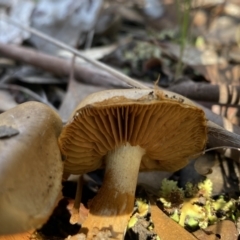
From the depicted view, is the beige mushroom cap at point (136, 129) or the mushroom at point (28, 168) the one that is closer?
the mushroom at point (28, 168)

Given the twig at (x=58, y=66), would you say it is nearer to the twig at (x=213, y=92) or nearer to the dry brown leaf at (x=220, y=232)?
the twig at (x=213, y=92)

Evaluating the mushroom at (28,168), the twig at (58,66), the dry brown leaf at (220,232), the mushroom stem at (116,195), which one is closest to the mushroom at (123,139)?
the mushroom stem at (116,195)

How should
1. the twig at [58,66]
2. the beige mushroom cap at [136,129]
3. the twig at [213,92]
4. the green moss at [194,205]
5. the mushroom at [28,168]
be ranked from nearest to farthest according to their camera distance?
the mushroom at [28,168] → the beige mushroom cap at [136,129] → the green moss at [194,205] → the twig at [213,92] → the twig at [58,66]

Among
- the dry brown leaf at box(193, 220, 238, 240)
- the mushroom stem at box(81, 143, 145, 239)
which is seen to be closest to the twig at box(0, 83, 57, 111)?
the mushroom stem at box(81, 143, 145, 239)

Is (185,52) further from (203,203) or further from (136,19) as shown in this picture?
(203,203)

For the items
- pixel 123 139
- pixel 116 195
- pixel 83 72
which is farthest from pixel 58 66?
pixel 116 195

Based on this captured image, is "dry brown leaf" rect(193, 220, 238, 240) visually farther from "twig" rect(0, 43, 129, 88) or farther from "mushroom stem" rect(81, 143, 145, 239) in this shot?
"twig" rect(0, 43, 129, 88)
